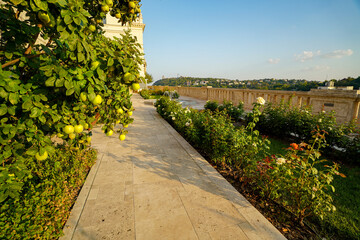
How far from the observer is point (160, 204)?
2.71 metres

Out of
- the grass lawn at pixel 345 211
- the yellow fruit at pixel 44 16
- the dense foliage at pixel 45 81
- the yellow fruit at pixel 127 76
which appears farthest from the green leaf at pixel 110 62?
the grass lawn at pixel 345 211

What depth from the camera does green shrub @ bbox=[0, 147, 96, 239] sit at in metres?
1.76

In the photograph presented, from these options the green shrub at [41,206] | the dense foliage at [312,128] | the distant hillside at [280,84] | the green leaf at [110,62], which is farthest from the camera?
the distant hillside at [280,84]

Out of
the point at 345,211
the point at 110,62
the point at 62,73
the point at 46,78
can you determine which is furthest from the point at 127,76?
the point at 345,211

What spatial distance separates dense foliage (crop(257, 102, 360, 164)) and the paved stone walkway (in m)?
2.54

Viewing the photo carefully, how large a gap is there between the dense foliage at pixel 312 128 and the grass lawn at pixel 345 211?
1.92 feet

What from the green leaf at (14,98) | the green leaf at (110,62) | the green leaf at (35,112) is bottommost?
the green leaf at (35,112)

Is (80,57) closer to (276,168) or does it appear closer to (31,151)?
(31,151)

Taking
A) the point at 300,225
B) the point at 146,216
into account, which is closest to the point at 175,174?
the point at 146,216

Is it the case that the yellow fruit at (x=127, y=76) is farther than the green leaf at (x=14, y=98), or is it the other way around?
the yellow fruit at (x=127, y=76)

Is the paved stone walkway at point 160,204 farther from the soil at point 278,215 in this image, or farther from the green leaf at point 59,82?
the green leaf at point 59,82

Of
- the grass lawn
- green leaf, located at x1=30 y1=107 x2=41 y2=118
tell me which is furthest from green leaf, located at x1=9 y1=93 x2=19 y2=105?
the grass lawn

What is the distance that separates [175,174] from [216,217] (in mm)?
1325

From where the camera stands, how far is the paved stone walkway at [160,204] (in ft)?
7.30
